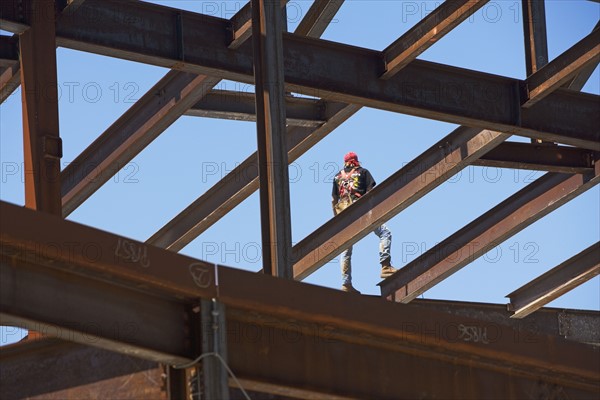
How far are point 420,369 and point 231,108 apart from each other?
779cm

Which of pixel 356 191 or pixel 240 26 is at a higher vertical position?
pixel 240 26

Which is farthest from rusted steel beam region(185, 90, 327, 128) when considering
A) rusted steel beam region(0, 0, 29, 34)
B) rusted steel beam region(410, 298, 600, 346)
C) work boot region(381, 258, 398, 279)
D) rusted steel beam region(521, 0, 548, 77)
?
rusted steel beam region(410, 298, 600, 346)

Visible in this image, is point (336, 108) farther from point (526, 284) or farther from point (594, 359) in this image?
point (594, 359)

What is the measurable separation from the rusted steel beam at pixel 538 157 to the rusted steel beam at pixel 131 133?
3.95 m

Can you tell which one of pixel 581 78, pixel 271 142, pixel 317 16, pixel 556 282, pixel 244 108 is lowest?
pixel 271 142

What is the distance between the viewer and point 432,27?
13.7 metres

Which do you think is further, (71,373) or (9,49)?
(9,49)

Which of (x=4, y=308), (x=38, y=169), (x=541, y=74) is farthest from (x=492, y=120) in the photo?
(x=4, y=308)

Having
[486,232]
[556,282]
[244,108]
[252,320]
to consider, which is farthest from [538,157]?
[252,320]

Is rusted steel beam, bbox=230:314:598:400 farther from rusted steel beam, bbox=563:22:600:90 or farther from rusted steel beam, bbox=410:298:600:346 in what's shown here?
rusted steel beam, bbox=410:298:600:346

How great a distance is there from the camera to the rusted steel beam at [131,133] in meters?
14.7

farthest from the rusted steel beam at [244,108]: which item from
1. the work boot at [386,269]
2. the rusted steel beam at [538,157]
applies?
the work boot at [386,269]

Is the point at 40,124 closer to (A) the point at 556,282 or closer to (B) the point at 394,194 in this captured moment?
(B) the point at 394,194

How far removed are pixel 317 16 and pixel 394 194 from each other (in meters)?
2.54
